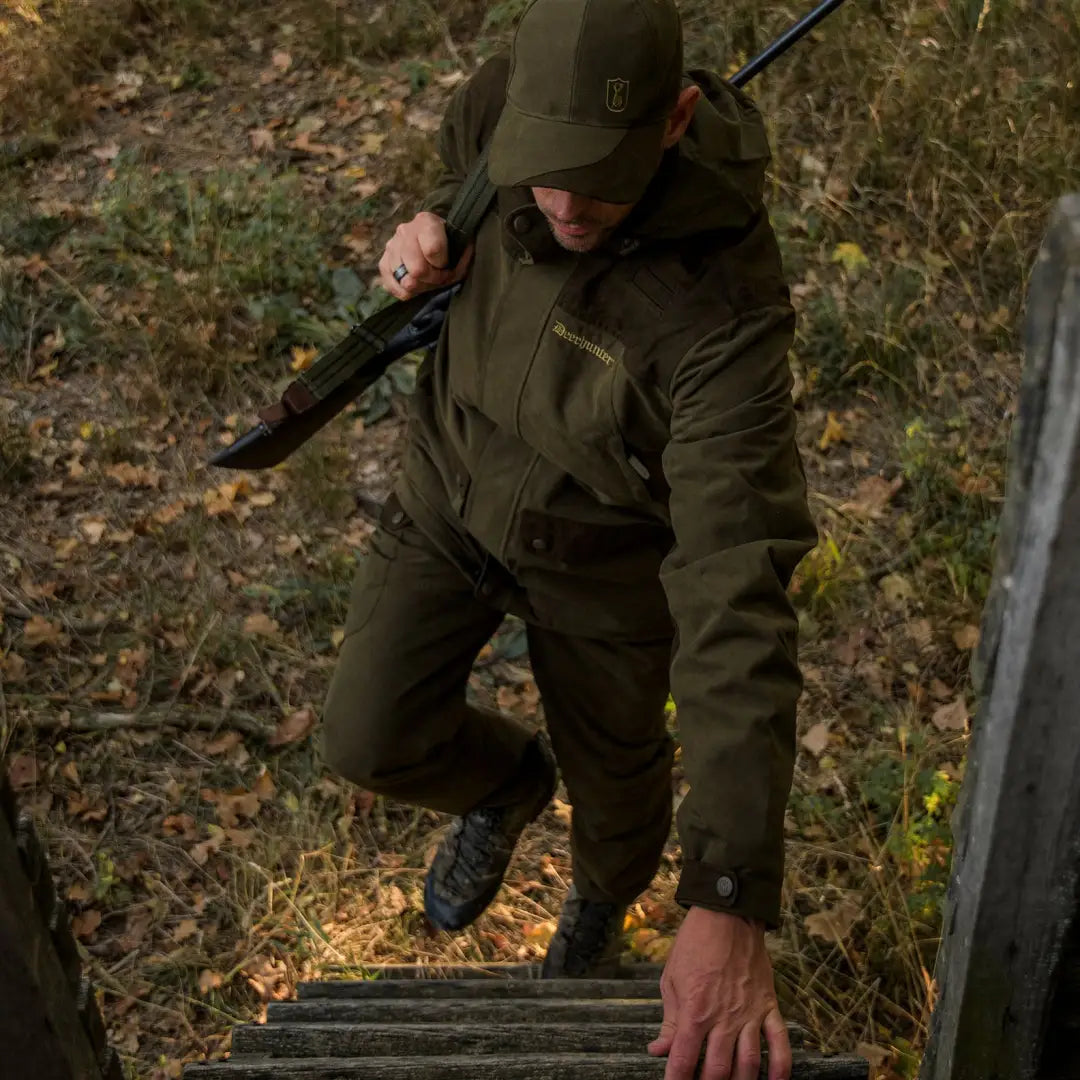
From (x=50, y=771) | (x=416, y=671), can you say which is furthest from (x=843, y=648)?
(x=50, y=771)

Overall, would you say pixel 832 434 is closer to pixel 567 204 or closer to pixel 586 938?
pixel 586 938

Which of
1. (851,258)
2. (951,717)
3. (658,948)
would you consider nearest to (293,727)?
(658,948)

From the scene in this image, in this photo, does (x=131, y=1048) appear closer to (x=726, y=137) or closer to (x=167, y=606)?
(x=167, y=606)

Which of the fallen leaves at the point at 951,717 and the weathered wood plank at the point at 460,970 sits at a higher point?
the fallen leaves at the point at 951,717

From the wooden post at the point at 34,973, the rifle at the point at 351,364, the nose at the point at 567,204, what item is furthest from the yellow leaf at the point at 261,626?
the wooden post at the point at 34,973

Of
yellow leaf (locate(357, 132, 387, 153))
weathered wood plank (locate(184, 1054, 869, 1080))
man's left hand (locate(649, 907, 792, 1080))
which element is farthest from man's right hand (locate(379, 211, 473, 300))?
yellow leaf (locate(357, 132, 387, 153))

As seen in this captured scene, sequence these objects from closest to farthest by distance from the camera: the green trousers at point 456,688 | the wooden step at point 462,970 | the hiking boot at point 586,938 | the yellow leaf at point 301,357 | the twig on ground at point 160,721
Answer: the green trousers at point 456,688, the hiking boot at point 586,938, the wooden step at point 462,970, the twig on ground at point 160,721, the yellow leaf at point 301,357

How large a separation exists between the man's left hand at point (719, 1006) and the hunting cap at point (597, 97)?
1.41 metres

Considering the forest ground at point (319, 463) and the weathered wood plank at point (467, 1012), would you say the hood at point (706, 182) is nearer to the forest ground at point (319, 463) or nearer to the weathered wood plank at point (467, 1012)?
the weathered wood plank at point (467, 1012)

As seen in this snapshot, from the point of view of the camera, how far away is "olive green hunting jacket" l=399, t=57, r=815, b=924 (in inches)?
86.5

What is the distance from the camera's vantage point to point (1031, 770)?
3.99ft

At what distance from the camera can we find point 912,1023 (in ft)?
12.4

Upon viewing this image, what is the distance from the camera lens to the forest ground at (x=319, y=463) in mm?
4281

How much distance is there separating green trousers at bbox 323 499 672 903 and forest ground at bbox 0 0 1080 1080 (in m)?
0.92
